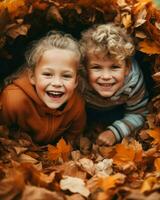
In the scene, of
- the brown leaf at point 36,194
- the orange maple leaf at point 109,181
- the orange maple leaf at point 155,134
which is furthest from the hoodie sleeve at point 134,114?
the brown leaf at point 36,194

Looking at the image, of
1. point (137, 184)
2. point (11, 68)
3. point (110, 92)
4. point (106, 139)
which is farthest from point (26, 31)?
point (137, 184)

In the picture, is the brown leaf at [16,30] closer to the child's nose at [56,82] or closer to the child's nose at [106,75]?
the child's nose at [56,82]

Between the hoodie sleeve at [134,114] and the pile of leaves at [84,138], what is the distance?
46 millimetres

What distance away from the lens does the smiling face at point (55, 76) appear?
6.61 ft

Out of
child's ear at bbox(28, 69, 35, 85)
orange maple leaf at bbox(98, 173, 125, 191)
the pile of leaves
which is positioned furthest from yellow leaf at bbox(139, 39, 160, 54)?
orange maple leaf at bbox(98, 173, 125, 191)

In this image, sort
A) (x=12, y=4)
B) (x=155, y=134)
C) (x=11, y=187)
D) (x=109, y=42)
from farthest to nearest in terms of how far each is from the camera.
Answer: (x=155, y=134)
(x=109, y=42)
(x=12, y=4)
(x=11, y=187)

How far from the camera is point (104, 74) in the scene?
6.90 feet

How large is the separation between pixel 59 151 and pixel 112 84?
36 centimetres

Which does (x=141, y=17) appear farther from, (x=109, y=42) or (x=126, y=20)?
(x=109, y=42)

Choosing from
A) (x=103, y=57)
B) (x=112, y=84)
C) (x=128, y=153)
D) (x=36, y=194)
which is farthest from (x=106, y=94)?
(x=36, y=194)

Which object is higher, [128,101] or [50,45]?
[50,45]

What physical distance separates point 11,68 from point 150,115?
0.65m

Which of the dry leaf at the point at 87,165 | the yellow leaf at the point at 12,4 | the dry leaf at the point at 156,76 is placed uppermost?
the yellow leaf at the point at 12,4

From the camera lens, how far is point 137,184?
1738mm
